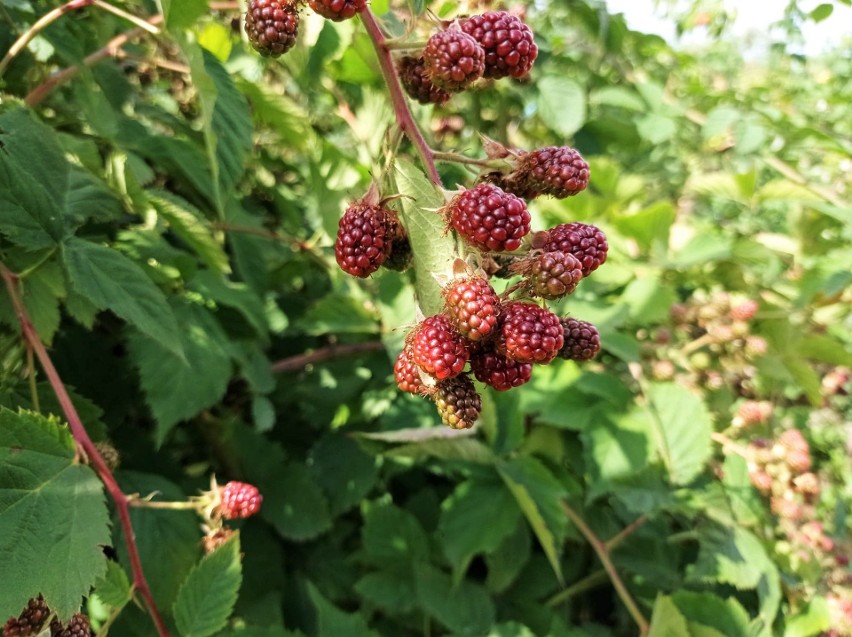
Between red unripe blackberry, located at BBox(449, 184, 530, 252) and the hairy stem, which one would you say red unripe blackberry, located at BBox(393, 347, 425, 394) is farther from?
the hairy stem

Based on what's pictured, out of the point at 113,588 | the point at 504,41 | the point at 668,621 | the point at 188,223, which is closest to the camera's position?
the point at 504,41

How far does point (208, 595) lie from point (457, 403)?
544 millimetres

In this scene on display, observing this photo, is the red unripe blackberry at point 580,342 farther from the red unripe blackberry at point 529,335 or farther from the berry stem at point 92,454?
the berry stem at point 92,454

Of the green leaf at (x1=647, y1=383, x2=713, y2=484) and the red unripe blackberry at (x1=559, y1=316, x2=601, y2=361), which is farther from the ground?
the red unripe blackberry at (x1=559, y1=316, x2=601, y2=361)

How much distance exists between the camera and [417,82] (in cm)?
84

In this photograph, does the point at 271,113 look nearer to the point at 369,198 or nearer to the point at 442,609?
the point at 369,198

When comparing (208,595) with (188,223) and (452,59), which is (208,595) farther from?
(452,59)

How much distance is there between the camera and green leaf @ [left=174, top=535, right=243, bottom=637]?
950 millimetres

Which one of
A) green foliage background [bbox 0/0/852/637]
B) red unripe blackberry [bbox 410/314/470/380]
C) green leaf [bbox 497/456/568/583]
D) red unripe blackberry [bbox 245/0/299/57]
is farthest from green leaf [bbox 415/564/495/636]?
red unripe blackberry [bbox 245/0/299/57]

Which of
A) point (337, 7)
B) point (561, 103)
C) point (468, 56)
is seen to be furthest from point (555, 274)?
point (561, 103)

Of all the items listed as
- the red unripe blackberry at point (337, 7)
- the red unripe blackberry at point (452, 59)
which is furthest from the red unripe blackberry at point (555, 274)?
the red unripe blackberry at point (337, 7)

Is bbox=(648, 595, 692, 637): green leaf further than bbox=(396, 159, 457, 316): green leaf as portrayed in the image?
Yes

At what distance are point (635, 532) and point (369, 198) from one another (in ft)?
4.37

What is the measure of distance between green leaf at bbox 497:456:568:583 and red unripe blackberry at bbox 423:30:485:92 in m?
0.87
